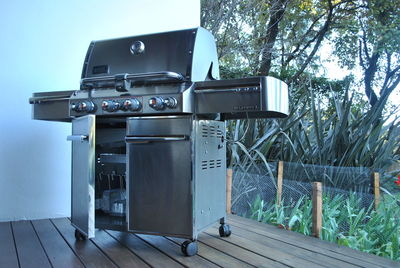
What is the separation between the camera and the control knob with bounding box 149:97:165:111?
1.94 meters

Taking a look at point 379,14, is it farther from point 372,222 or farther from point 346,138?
point 372,222

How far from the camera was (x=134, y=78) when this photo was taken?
6.59 ft

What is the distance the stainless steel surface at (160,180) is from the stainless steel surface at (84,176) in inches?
8.1

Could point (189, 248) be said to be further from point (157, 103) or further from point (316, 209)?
point (316, 209)

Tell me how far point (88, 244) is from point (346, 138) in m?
2.26

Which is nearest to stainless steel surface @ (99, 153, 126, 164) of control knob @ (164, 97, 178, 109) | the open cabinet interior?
the open cabinet interior

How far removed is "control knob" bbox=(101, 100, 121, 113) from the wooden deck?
2.61 ft

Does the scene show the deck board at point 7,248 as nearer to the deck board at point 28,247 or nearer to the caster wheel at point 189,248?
the deck board at point 28,247

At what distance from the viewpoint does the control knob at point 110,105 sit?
2066mm

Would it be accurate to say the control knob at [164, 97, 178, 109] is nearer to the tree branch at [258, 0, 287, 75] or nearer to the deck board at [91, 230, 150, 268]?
the deck board at [91, 230, 150, 268]

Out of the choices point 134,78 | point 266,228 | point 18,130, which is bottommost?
point 266,228

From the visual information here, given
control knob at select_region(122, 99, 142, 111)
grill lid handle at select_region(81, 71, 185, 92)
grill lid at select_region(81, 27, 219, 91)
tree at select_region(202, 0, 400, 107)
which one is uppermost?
tree at select_region(202, 0, 400, 107)

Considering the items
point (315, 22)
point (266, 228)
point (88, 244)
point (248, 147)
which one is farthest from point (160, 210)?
point (315, 22)

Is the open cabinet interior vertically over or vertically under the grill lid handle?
under
